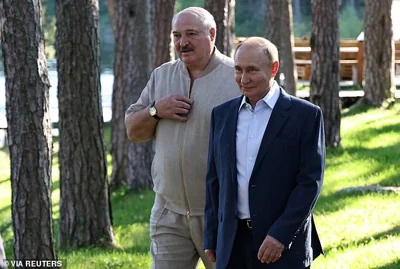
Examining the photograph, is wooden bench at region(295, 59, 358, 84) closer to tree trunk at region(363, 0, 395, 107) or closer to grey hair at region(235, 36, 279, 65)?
tree trunk at region(363, 0, 395, 107)

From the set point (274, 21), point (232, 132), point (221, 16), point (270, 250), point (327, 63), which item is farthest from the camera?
point (274, 21)

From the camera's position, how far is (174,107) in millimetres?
5500

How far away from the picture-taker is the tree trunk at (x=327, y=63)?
16562 millimetres

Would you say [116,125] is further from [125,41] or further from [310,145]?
[310,145]

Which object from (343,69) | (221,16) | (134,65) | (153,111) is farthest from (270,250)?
(343,69)

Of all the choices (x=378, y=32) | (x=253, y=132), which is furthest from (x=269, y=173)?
(x=378, y=32)

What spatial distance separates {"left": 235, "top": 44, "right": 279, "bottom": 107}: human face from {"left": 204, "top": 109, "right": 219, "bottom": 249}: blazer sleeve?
1.21 ft

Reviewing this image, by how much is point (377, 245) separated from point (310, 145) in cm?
408

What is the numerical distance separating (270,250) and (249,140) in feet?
1.91

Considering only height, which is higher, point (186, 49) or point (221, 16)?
point (186, 49)

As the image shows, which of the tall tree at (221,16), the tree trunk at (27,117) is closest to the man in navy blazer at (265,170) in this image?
the tree trunk at (27,117)

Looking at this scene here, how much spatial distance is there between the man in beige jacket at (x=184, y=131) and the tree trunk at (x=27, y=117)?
4.08ft

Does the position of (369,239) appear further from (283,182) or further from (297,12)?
(297,12)

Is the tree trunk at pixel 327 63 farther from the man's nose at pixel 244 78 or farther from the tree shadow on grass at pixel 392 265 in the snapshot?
the man's nose at pixel 244 78
